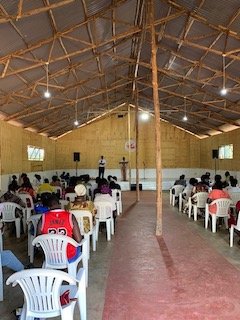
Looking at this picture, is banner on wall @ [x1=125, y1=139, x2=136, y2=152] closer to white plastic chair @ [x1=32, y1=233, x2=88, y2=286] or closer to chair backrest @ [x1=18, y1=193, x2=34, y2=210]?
chair backrest @ [x1=18, y1=193, x2=34, y2=210]

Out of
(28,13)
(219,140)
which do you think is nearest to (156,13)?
(28,13)

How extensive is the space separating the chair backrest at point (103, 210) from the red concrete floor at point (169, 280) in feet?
1.75

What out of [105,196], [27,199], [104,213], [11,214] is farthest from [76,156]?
[104,213]

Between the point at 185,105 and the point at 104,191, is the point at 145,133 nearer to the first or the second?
the point at 185,105

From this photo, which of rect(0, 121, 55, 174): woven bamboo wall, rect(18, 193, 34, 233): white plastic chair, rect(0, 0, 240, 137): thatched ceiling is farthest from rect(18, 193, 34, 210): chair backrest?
rect(0, 121, 55, 174): woven bamboo wall

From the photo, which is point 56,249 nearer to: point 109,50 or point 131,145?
point 109,50

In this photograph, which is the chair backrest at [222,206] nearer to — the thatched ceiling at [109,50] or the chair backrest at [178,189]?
the thatched ceiling at [109,50]

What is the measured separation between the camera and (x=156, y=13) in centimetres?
842

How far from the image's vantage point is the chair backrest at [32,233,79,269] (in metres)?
3.66

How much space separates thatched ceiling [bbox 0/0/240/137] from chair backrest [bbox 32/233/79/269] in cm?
364

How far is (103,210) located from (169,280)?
265 centimetres

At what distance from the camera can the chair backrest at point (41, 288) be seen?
245 centimetres

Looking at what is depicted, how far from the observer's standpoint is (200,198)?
28.2 ft

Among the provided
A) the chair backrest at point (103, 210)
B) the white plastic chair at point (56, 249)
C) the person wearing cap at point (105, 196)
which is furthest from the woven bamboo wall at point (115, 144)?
the white plastic chair at point (56, 249)
